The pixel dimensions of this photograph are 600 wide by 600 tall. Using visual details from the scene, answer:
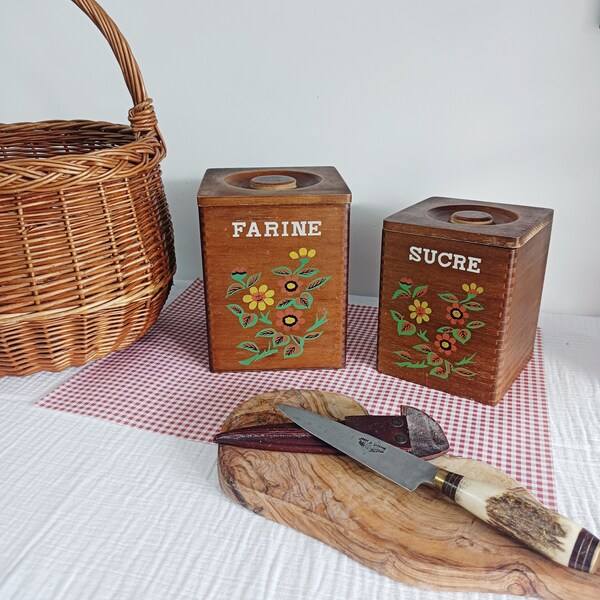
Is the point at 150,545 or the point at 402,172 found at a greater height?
the point at 402,172

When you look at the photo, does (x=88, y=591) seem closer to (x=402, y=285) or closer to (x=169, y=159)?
(x=402, y=285)

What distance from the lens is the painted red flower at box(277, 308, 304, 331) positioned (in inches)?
27.6

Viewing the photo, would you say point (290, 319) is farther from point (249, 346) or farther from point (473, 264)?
point (473, 264)

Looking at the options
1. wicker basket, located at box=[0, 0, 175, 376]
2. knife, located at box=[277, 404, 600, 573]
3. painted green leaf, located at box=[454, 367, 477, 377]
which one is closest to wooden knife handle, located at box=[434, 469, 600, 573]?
knife, located at box=[277, 404, 600, 573]

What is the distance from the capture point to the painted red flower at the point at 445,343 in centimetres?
66

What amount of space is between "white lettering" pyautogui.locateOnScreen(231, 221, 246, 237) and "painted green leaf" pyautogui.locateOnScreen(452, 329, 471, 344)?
0.26 m

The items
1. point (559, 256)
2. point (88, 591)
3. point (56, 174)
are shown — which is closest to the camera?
point (88, 591)

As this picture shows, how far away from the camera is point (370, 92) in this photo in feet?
2.78

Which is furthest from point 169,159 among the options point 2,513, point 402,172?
point 2,513

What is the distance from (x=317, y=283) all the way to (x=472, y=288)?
176 millimetres

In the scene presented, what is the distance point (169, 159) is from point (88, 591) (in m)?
0.70

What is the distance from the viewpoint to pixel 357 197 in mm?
910

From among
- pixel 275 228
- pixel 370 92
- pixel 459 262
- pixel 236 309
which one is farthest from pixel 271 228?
pixel 370 92

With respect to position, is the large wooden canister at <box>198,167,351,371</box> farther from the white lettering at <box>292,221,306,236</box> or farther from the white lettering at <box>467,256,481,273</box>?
the white lettering at <box>467,256,481,273</box>
